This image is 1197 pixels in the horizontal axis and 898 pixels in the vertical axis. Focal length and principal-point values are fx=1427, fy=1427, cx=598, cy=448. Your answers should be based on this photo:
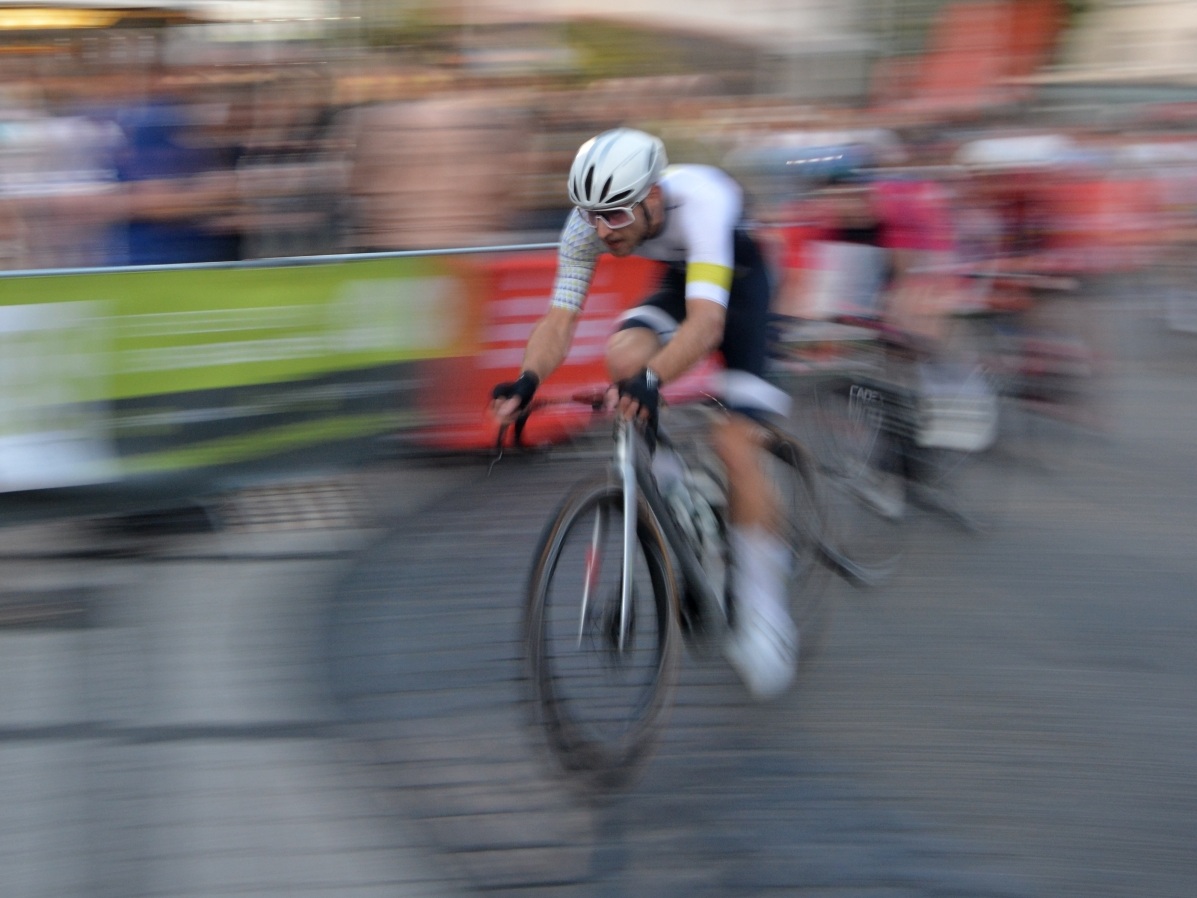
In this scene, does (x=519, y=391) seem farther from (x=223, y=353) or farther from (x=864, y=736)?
(x=223, y=353)

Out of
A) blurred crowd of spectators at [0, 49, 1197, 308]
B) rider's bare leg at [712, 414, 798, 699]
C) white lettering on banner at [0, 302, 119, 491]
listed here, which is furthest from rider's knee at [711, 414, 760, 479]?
white lettering on banner at [0, 302, 119, 491]

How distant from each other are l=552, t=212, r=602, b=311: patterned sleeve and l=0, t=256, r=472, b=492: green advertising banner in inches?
96.8

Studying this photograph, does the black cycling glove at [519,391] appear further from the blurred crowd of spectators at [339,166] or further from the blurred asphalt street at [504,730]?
the blurred crowd of spectators at [339,166]

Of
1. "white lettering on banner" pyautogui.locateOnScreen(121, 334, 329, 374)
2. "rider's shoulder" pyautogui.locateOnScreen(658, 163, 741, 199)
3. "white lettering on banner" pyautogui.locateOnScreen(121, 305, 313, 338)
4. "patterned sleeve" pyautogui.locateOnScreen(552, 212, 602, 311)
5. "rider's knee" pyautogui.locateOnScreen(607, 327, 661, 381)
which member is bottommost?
"white lettering on banner" pyautogui.locateOnScreen(121, 334, 329, 374)

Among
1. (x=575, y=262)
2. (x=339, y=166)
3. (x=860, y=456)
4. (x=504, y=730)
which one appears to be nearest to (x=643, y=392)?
(x=575, y=262)

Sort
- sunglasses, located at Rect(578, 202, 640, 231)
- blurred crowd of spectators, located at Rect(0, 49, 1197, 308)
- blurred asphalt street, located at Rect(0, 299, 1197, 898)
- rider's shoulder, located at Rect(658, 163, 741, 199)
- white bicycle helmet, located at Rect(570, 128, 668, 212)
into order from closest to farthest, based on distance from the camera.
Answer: blurred asphalt street, located at Rect(0, 299, 1197, 898) → white bicycle helmet, located at Rect(570, 128, 668, 212) → sunglasses, located at Rect(578, 202, 640, 231) → rider's shoulder, located at Rect(658, 163, 741, 199) → blurred crowd of spectators, located at Rect(0, 49, 1197, 308)

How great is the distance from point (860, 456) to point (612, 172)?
2.55m

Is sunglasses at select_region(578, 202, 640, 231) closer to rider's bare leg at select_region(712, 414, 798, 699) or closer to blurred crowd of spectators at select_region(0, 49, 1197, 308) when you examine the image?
rider's bare leg at select_region(712, 414, 798, 699)

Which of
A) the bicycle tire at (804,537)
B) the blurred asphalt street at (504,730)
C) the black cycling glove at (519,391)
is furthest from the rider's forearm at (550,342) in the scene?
the blurred asphalt street at (504,730)

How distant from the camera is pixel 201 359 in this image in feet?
21.2

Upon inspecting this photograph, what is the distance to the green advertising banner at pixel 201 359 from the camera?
6.01 m

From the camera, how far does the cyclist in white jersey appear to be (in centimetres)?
414

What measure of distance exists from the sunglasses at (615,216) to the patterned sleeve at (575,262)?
247mm

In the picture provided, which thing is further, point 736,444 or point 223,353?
point 223,353
